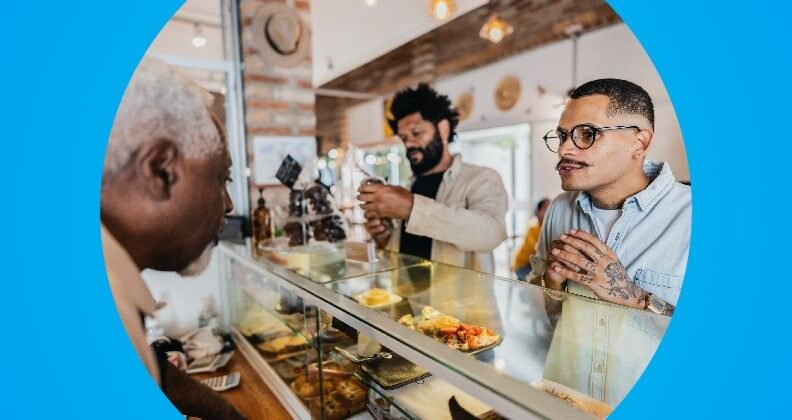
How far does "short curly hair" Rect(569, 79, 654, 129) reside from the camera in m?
0.73

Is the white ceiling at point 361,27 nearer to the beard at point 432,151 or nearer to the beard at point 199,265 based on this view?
the beard at point 432,151

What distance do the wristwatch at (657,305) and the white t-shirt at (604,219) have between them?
14 cm

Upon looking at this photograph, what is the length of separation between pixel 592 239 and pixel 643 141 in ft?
0.66

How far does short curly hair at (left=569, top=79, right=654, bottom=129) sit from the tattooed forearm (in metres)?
0.27

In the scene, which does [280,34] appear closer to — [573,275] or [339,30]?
[339,30]

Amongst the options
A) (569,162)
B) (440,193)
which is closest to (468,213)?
(440,193)

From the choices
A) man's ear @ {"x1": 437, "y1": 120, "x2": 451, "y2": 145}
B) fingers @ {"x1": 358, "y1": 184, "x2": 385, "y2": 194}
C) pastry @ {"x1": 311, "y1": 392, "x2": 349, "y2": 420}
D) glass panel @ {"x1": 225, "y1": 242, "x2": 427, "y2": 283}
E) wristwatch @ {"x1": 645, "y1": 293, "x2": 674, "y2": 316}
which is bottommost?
pastry @ {"x1": 311, "y1": 392, "x2": 349, "y2": 420}

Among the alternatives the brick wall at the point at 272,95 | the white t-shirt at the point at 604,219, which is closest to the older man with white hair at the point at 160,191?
the brick wall at the point at 272,95

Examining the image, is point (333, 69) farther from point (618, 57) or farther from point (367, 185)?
point (618, 57)

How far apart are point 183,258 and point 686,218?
1101mm

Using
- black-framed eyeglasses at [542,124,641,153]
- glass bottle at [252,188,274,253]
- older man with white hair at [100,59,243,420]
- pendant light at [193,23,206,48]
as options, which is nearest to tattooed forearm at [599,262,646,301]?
black-framed eyeglasses at [542,124,641,153]

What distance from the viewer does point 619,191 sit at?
761mm

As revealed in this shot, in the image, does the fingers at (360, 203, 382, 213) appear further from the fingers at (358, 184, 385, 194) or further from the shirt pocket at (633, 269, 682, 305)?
the shirt pocket at (633, 269, 682, 305)

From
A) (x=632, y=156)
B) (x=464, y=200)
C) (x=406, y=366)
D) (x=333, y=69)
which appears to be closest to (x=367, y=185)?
(x=464, y=200)
